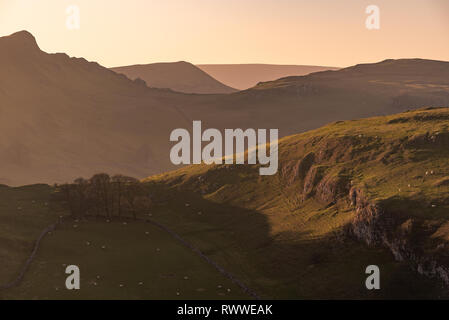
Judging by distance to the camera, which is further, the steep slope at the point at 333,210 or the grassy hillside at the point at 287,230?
the steep slope at the point at 333,210

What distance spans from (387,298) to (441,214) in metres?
12.1

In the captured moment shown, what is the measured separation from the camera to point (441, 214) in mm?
49312

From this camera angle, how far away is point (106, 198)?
244 ft

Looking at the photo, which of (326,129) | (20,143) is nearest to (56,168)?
(20,143)

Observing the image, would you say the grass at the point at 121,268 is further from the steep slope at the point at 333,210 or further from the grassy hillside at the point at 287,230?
the steep slope at the point at 333,210

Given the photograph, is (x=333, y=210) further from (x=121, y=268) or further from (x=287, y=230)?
(x=121, y=268)

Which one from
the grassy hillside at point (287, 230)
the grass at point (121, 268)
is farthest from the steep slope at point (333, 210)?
the grass at point (121, 268)

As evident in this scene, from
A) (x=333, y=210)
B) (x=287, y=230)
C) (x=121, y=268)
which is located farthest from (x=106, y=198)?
(x=333, y=210)

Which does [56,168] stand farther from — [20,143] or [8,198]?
[8,198]

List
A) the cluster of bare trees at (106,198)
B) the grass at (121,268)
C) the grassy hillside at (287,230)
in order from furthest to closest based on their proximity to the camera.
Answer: the cluster of bare trees at (106,198)
the grassy hillside at (287,230)
the grass at (121,268)

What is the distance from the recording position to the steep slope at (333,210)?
154 feet

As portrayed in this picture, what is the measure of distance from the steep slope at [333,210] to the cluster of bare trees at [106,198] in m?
4.42

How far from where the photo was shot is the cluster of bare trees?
74.2 meters

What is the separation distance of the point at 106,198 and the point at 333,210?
35523mm
